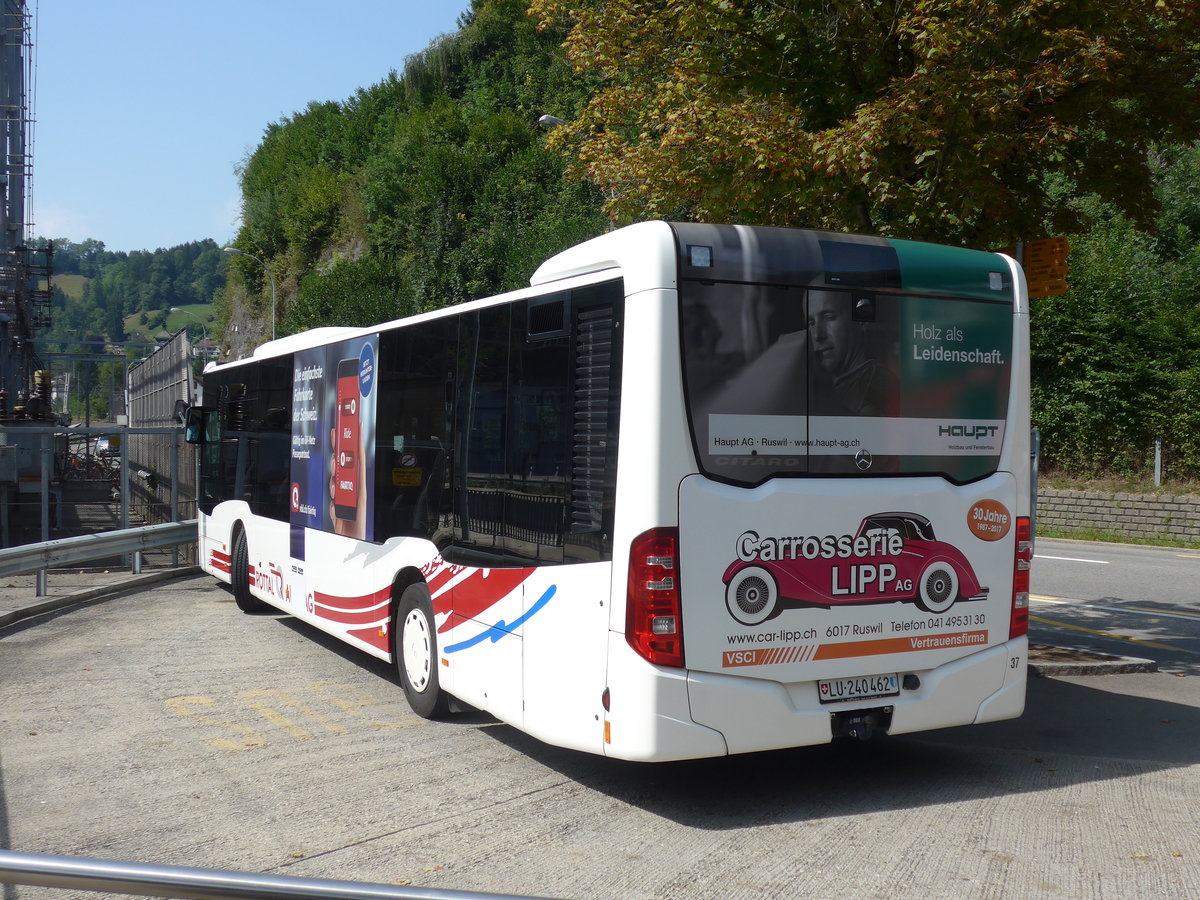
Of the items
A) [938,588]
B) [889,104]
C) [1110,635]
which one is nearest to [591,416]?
[938,588]

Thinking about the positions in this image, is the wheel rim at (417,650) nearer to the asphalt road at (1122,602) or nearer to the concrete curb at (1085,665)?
the concrete curb at (1085,665)

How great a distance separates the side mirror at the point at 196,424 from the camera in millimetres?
13531

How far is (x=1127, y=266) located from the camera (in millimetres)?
25641

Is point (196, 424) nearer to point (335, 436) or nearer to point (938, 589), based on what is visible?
point (335, 436)

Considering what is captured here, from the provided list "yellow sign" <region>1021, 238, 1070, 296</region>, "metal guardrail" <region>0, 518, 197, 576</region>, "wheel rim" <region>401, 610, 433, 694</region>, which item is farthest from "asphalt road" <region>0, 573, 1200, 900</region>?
"metal guardrail" <region>0, 518, 197, 576</region>

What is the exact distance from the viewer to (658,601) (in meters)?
5.28

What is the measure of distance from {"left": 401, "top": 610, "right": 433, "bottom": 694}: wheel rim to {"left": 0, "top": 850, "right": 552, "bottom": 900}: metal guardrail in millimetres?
5058

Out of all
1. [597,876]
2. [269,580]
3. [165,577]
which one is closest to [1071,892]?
[597,876]

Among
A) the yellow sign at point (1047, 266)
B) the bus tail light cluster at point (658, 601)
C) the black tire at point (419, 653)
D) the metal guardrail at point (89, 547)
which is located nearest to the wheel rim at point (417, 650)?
the black tire at point (419, 653)

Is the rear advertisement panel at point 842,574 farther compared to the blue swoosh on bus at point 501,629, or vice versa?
the blue swoosh on bus at point 501,629

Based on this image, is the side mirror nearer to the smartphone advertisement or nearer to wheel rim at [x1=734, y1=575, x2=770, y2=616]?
the smartphone advertisement

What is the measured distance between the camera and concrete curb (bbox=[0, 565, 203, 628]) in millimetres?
12055

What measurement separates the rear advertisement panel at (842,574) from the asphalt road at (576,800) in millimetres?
786

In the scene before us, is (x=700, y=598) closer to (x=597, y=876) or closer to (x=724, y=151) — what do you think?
(x=597, y=876)
